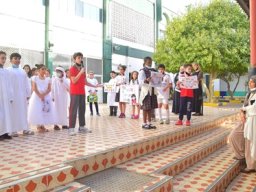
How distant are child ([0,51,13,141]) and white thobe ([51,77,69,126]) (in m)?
1.49

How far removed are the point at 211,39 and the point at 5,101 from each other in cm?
1242

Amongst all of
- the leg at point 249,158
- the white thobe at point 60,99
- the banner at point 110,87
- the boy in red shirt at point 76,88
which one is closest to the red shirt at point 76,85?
the boy in red shirt at point 76,88

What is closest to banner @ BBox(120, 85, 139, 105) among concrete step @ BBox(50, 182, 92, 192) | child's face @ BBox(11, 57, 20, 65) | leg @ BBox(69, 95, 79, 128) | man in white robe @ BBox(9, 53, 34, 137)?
leg @ BBox(69, 95, 79, 128)

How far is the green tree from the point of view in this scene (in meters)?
15.5

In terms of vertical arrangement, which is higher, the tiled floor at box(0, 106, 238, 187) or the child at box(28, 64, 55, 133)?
the child at box(28, 64, 55, 133)

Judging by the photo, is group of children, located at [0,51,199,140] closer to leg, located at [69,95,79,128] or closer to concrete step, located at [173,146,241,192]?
leg, located at [69,95,79,128]

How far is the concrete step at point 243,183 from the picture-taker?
4586 mm

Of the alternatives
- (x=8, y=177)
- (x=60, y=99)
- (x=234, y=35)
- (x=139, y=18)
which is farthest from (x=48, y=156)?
(x=139, y=18)

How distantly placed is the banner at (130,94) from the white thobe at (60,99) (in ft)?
7.98

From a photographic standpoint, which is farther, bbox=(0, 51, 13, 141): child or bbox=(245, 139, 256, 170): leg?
bbox=(0, 51, 13, 141): child

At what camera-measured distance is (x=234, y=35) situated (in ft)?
51.9

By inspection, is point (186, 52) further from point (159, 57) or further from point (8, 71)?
point (8, 71)

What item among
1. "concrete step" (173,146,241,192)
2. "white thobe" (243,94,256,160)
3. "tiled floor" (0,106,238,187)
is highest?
"white thobe" (243,94,256,160)

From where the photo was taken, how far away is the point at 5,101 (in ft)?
17.4
